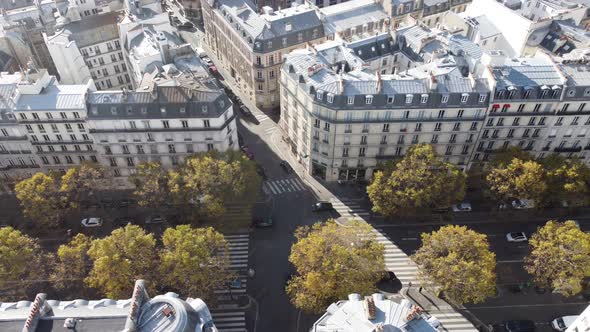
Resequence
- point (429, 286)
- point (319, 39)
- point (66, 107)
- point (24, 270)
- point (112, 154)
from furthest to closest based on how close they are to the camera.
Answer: point (319, 39) → point (112, 154) → point (66, 107) → point (429, 286) → point (24, 270)

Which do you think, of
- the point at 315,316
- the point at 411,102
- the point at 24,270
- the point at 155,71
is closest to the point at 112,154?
the point at 155,71

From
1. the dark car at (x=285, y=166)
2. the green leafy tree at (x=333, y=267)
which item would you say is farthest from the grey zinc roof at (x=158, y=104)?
the green leafy tree at (x=333, y=267)

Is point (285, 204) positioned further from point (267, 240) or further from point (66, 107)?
point (66, 107)

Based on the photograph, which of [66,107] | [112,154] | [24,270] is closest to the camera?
[24,270]

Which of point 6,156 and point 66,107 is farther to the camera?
point 6,156

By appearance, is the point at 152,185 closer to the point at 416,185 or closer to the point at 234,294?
the point at 234,294

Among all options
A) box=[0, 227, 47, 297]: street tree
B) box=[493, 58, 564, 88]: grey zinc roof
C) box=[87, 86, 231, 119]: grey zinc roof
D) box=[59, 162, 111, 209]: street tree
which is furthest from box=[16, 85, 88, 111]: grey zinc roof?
box=[493, 58, 564, 88]: grey zinc roof
